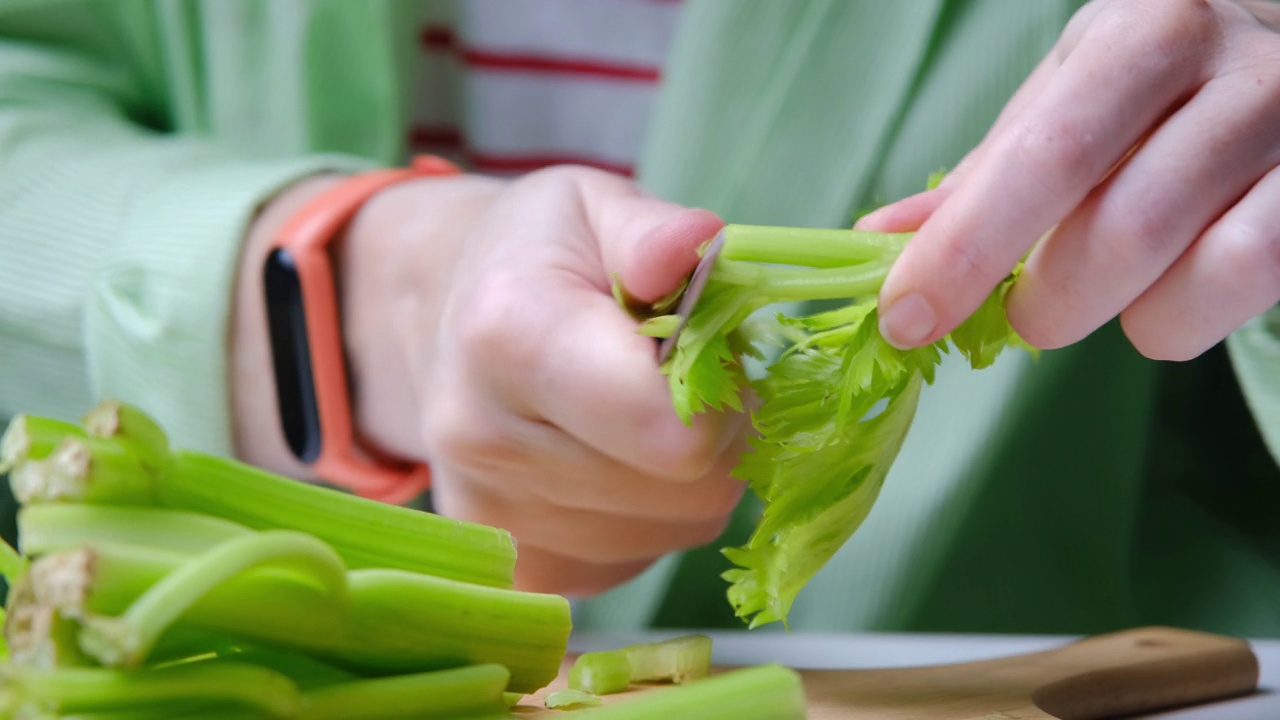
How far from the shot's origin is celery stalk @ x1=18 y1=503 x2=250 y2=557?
60 cm

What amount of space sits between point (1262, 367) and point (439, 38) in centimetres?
140

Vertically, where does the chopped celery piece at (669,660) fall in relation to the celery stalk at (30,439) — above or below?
below

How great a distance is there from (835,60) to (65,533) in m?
1.19

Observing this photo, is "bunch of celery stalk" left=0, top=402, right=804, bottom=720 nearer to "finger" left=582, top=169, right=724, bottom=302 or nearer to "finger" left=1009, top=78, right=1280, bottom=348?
"finger" left=582, top=169, right=724, bottom=302

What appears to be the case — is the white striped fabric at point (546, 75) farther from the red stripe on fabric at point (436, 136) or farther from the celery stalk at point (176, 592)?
the celery stalk at point (176, 592)

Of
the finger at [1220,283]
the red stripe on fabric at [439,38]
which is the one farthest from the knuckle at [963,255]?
the red stripe on fabric at [439,38]

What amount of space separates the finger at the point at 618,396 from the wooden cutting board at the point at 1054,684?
7.4 inches

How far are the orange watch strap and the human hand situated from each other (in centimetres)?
9

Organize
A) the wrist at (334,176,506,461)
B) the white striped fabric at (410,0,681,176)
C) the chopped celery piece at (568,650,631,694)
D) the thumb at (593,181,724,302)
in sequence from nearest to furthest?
the thumb at (593,181,724,302)
the chopped celery piece at (568,650,631,694)
the wrist at (334,176,506,461)
the white striped fabric at (410,0,681,176)

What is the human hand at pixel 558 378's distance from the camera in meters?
0.83

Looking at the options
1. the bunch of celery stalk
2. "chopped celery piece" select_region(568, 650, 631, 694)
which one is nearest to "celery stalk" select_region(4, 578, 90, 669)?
the bunch of celery stalk

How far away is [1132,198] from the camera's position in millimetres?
724

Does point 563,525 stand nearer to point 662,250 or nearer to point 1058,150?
point 662,250

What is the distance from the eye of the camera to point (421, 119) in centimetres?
195
